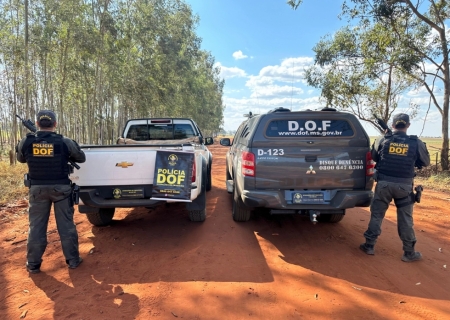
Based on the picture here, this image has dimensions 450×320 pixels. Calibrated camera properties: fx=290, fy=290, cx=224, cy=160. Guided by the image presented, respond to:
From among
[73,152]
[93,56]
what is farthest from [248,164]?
[93,56]

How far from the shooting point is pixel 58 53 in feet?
42.0

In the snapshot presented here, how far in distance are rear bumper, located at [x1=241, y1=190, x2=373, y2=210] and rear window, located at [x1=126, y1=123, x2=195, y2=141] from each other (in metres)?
3.61

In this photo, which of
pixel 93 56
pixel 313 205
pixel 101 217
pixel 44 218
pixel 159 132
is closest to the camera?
pixel 44 218

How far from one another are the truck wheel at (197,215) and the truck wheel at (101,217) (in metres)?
1.47

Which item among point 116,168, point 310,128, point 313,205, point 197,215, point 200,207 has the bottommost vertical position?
point 197,215

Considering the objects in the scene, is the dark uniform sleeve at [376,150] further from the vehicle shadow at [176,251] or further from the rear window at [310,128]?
the vehicle shadow at [176,251]

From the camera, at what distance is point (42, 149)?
3396 millimetres

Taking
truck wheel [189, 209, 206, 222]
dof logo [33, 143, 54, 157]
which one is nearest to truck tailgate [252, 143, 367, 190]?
truck wheel [189, 209, 206, 222]

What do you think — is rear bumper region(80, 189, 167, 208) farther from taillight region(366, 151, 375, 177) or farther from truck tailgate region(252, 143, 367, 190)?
taillight region(366, 151, 375, 177)

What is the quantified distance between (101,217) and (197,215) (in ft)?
5.32

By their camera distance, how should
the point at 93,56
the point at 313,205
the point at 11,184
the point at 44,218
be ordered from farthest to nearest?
the point at 93,56 → the point at 11,184 → the point at 313,205 → the point at 44,218

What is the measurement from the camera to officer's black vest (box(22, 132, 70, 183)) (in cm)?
340

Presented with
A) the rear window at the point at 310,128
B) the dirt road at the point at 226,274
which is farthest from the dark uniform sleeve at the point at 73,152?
the rear window at the point at 310,128

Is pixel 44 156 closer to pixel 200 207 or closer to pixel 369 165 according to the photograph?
pixel 200 207
